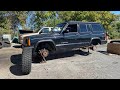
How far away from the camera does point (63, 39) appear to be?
1035 cm

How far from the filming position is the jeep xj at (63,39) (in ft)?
30.4

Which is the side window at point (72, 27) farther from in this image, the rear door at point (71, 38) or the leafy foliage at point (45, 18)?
the leafy foliage at point (45, 18)

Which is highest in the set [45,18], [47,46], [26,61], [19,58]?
[45,18]

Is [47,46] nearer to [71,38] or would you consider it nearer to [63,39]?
[63,39]

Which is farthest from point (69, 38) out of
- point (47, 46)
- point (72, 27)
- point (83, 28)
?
point (47, 46)

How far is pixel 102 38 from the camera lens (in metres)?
12.1

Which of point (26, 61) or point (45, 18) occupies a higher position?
point (45, 18)

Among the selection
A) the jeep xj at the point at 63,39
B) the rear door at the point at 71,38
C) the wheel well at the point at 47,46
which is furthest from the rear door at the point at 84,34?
the wheel well at the point at 47,46

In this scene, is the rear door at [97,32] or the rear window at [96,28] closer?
the rear door at [97,32]

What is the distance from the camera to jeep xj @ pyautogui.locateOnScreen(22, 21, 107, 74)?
927 cm
